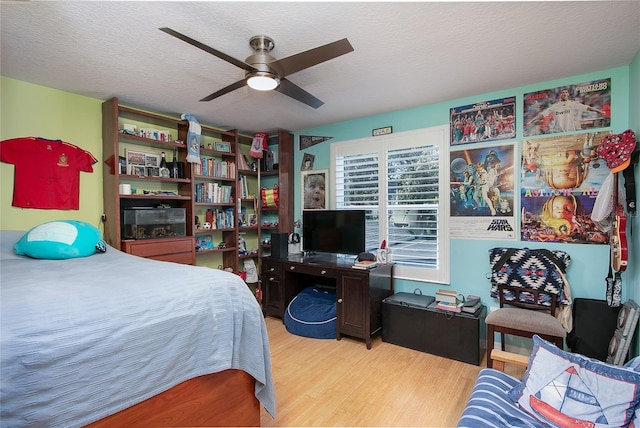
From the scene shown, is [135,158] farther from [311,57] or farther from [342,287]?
[342,287]

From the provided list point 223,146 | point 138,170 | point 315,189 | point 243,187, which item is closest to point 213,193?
point 243,187

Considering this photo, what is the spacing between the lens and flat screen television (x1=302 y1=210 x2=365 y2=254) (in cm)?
351

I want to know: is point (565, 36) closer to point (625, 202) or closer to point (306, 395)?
point (625, 202)

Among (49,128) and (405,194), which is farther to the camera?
(405,194)

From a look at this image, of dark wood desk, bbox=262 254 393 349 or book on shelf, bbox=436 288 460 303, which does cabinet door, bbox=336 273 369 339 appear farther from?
book on shelf, bbox=436 288 460 303

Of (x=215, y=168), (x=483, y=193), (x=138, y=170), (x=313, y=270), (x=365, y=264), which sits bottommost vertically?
(x=313, y=270)

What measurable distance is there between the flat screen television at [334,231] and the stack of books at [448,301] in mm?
936

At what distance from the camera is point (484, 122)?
3.04 m

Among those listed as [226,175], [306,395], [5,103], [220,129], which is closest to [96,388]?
[306,395]

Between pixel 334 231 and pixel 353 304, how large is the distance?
917 mm

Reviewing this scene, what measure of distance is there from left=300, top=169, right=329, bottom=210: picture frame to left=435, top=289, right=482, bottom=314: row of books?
1809 millimetres

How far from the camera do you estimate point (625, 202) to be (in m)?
2.24

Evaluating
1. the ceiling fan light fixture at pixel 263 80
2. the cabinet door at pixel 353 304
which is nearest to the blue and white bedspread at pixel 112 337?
the ceiling fan light fixture at pixel 263 80

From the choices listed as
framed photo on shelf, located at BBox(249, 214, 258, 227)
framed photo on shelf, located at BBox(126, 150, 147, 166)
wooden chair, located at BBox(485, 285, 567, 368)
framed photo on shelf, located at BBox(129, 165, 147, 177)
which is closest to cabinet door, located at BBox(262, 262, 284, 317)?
framed photo on shelf, located at BBox(249, 214, 258, 227)
